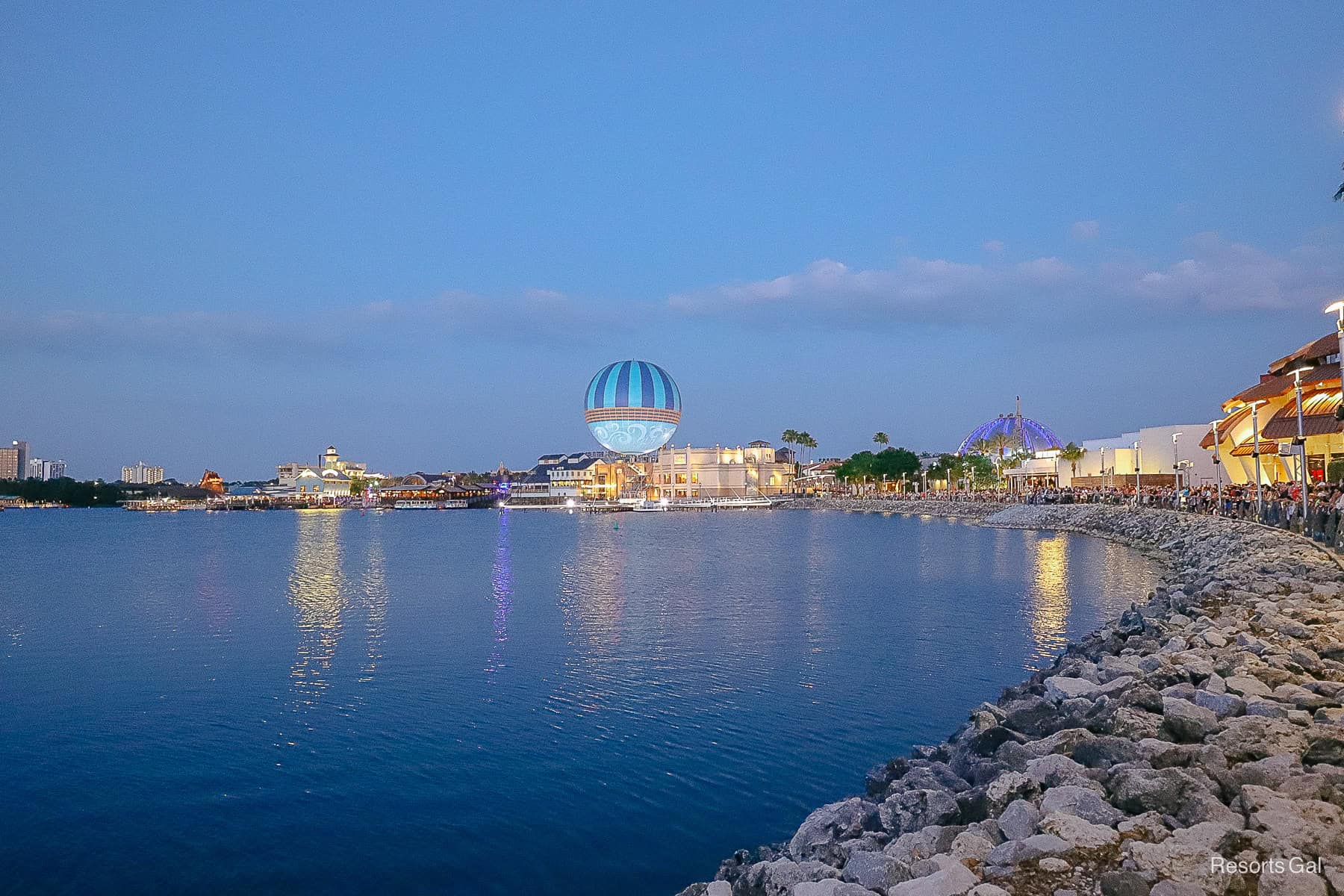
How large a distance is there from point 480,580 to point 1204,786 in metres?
28.6

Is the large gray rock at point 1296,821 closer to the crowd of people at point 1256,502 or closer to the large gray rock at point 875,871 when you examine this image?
the large gray rock at point 875,871

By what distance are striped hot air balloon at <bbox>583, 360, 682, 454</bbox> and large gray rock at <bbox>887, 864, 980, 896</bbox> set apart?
11105 centimetres

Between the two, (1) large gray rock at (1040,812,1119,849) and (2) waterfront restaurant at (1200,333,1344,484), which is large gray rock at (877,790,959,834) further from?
(2) waterfront restaurant at (1200,333,1344,484)

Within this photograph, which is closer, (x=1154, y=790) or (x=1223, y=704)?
(x=1154, y=790)

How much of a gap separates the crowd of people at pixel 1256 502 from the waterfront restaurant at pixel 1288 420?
5.65 feet

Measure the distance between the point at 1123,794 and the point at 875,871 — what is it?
73.1 inches

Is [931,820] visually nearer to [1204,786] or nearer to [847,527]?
[1204,786]

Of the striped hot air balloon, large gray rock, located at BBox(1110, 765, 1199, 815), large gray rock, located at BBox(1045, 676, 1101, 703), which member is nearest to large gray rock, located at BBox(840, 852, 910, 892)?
large gray rock, located at BBox(1110, 765, 1199, 815)

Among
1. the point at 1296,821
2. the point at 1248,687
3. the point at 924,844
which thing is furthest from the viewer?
the point at 1248,687

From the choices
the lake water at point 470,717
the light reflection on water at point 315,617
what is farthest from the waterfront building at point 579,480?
the lake water at point 470,717

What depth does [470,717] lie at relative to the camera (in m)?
12.7

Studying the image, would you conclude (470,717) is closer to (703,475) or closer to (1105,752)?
(1105,752)

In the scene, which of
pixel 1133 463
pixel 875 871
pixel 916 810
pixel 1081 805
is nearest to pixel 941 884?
pixel 875 871

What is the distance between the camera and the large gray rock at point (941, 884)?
4887 millimetres
